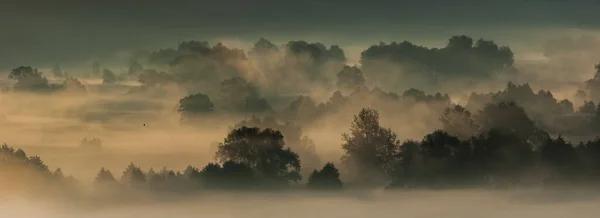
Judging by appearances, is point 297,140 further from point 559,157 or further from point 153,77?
point 559,157

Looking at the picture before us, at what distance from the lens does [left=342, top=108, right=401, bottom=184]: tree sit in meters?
2.17

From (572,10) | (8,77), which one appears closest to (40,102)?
(8,77)

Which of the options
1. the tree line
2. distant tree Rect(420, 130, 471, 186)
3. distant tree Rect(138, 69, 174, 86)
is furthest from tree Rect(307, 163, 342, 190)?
distant tree Rect(138, 69, 174, 86)

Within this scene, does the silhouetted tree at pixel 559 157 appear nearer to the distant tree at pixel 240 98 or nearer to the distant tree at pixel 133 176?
the distant tree at pixel 240 98

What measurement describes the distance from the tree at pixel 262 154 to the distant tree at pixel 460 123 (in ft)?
1.39

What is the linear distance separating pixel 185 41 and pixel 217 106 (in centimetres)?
20

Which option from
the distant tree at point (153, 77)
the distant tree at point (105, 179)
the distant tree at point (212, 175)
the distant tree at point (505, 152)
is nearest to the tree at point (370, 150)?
the distant tree at point (505, 152)

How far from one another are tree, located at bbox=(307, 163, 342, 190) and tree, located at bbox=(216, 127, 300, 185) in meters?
0.04

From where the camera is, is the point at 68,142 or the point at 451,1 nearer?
the point at 68,142

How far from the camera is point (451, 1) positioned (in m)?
2.30

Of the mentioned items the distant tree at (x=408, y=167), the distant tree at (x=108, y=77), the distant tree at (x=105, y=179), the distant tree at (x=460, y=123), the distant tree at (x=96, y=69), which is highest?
the distant tree at (x=96, y=69)

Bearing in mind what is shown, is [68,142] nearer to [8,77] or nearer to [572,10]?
[8,77]

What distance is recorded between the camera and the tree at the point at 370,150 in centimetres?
217

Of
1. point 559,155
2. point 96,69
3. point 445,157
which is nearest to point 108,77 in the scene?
point 96,69
